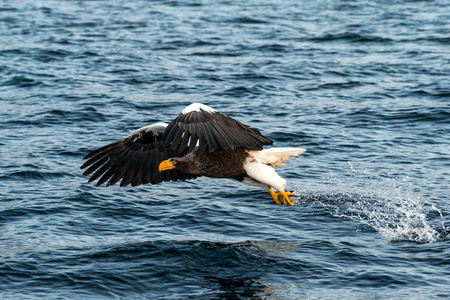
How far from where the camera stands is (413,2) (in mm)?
25734

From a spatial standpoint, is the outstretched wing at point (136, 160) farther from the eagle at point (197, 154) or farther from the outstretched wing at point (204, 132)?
the outstretched wing at point (204, 132)

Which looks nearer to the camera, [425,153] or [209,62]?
[425,153]

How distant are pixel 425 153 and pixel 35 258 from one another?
666 cm

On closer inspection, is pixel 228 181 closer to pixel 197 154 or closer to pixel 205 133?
pixel 197 154

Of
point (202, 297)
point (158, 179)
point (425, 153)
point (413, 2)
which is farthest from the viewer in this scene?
point (413, 2)

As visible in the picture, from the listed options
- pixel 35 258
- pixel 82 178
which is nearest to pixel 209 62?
pixel 82 178

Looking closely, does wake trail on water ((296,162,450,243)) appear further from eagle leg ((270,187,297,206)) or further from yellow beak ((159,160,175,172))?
yellow beak ((159,160,175,172))

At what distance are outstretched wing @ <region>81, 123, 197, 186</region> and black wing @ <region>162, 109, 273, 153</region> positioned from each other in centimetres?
183

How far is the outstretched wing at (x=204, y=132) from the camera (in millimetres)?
7910

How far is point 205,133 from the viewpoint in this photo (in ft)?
26.4

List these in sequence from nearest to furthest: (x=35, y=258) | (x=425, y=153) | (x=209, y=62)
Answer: (x=35, y=258) < (x=425, y=153) < (x=209, y=62)

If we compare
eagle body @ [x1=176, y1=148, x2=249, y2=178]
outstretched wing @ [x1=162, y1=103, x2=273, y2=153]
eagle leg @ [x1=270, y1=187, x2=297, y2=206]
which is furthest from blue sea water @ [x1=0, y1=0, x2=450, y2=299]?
outstretched wing @ [x1=162, y1=103, x2=273, y2=153]

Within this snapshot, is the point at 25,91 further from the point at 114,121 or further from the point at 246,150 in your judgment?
the point at 246,150

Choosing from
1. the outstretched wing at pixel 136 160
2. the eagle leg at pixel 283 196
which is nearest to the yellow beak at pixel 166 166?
the outstretched wing at pixel 136 160
